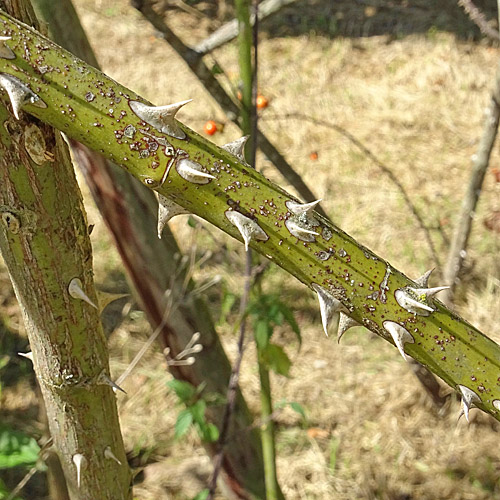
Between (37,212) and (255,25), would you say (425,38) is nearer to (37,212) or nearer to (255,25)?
(255,25)

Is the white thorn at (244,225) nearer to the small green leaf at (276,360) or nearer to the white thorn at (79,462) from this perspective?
the white thorn at (79,462)

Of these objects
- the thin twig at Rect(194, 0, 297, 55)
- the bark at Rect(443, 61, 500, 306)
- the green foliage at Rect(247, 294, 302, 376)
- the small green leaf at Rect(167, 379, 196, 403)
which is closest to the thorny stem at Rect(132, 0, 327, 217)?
the thin twig at Rect(194, 0, 297, 55)

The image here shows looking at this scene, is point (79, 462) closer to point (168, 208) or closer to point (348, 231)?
point (168, 208)

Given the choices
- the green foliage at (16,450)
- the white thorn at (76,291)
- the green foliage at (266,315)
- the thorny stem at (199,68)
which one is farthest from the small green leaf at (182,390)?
the white thorn at (76,291)

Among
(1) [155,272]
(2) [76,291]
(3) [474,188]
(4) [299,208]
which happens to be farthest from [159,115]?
(3) [474,188]

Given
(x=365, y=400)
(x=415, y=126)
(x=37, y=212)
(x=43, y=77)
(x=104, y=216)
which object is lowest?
(x=365, y=400)

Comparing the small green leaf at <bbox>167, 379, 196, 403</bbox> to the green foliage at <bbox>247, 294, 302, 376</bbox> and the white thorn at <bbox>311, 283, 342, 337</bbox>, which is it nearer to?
the green foliage at <bbox>247, 294, 302, 376</bbox>

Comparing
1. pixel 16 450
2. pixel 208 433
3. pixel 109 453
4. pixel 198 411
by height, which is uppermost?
pixel 109 453

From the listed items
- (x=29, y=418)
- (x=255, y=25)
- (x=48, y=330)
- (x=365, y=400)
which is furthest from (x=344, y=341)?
(x=48, y=330)
